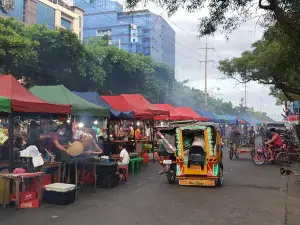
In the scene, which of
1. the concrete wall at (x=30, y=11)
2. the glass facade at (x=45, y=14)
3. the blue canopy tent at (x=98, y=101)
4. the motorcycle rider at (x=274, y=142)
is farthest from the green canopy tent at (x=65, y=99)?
the glass facade at (x=45, y=14)

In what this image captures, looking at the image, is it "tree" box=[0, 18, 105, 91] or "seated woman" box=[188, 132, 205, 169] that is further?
"tree" box=[0, 18, 105, 91]

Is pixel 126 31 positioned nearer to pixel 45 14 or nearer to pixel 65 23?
pixel 65 23

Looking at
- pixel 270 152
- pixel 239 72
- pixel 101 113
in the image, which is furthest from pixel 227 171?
pixel 239 72

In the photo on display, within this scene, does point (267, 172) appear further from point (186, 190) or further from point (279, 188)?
point (186, 190)

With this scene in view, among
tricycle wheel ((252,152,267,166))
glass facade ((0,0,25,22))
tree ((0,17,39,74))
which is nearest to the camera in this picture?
tricycle wheel ((252,152,267,166))

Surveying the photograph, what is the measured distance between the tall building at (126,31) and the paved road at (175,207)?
2797 inches

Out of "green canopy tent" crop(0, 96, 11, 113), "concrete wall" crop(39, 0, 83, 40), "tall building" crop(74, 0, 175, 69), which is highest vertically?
"tall building" crop(74, 0, 175, 69)

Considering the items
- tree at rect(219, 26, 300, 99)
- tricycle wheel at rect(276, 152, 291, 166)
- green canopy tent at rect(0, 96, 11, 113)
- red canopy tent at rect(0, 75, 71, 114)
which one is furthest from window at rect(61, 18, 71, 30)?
green canopy tent at rect(0, 96, 11, 113)

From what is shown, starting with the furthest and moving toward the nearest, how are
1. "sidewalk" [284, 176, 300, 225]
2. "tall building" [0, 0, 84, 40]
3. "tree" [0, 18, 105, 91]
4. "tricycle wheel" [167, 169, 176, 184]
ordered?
"tall building" [0, 0, 84, 40] → "tree" [0, 18, 105, 91] → "tricycle wheel" [167, 169, 176, 184] → "sidewalk" [284, 176, 300, 225]

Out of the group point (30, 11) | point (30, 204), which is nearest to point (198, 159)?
point (30, 204)

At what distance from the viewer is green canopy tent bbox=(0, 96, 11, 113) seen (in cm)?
772

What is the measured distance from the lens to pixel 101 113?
12.0m

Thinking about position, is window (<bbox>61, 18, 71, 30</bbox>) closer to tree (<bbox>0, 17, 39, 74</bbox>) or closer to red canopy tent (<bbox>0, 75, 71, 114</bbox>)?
tree (<bbox>0, 17, 39, 74</bbox>)

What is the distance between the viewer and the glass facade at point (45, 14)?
46375 millimetres
